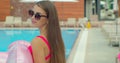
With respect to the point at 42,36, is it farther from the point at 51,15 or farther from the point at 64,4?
the point at 64,4

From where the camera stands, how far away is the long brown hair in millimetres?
1817

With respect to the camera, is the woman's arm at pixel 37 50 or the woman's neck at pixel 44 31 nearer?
the woman's arm at pixel 37 50

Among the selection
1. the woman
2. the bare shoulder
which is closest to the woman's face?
the woman

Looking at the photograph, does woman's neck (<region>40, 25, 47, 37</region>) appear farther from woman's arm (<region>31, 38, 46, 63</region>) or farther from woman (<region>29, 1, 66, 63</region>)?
woman's arm (<region>31, 38, 46, 63</region>)

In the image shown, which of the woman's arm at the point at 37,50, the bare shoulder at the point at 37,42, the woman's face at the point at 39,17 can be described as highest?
the woman's face at the point at 39,17

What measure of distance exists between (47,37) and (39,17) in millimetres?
130

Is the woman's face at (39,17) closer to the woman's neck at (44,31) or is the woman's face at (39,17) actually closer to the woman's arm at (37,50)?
the woman's neck at (44,31)

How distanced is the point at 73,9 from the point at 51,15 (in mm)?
20975

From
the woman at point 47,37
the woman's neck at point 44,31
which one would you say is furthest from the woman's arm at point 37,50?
the woman's neck at point 44,31

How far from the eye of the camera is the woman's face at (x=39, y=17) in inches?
72.9

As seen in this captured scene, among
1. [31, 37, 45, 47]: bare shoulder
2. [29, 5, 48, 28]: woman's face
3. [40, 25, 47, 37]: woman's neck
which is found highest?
[29, 5, 48, 28]: woman's face

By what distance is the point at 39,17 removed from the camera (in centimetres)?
185

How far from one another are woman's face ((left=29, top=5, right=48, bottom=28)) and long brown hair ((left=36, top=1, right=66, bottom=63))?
2 centimetres

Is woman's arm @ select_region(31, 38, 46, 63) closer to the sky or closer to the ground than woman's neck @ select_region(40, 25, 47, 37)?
closer to the ground
